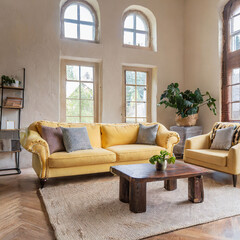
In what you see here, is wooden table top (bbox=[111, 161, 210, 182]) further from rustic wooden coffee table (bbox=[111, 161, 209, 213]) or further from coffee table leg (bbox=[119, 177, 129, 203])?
coffee table leg (bbox=[119, 177, 129, 203])

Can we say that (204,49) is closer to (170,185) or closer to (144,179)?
(170,185)

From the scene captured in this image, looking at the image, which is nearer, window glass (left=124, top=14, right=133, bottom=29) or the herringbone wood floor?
the herringbone wood floor

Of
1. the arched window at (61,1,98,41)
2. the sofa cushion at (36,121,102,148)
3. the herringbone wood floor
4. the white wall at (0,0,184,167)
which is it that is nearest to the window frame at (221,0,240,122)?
the white wall at (0,0,184,167)

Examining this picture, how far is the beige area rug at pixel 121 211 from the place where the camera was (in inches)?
76.9

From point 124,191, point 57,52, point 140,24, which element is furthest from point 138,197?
point 140,24

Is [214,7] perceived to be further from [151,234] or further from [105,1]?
[151,234]

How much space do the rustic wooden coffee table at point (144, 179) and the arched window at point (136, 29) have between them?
140 inches

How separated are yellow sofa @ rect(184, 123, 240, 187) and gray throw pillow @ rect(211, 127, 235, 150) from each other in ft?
0.41

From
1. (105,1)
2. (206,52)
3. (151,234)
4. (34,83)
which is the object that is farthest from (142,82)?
(151,234)

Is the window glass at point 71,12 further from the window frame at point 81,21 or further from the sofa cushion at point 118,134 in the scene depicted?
the sofa cushion at point 118,134

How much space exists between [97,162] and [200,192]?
147 centimetres

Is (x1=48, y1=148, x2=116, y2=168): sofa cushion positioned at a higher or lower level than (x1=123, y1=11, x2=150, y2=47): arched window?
lower

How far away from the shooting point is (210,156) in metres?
3.41

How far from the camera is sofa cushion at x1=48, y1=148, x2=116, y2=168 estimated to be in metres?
3.16
